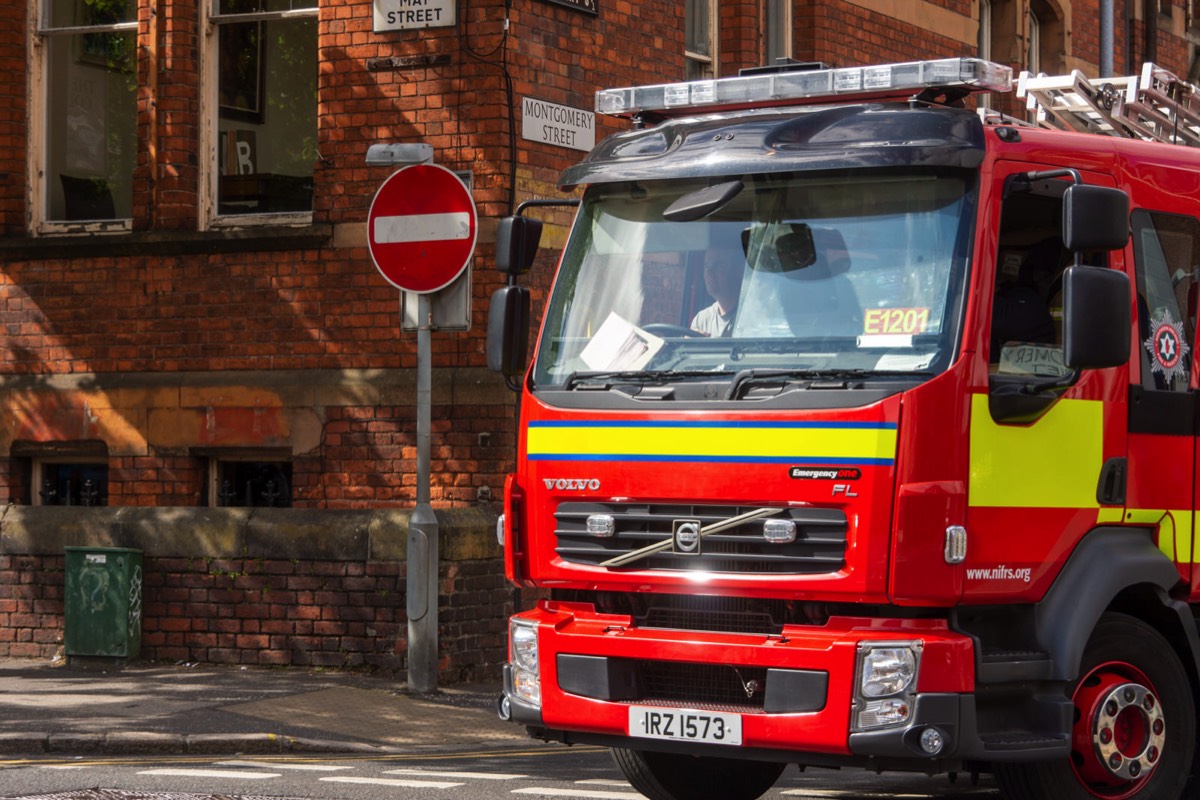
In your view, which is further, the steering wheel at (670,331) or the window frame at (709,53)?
the window frame at (709,53)

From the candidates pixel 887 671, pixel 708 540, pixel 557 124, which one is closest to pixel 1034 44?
pixel 557 124

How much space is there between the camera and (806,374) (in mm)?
7211

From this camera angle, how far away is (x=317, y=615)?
13.6 metres

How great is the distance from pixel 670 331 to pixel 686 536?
0.83 m

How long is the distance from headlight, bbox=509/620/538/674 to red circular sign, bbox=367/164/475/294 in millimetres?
5034

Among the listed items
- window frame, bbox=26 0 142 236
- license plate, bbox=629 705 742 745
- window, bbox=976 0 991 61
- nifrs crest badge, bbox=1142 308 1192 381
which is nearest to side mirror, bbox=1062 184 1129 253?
nifrs crest badge, bbox=1142 308 1192 381

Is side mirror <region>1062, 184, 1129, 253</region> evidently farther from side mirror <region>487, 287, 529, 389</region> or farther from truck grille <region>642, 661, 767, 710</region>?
side mirror <region>487, 287, 529, 389</region>

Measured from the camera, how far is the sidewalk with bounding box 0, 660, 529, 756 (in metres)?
10.8

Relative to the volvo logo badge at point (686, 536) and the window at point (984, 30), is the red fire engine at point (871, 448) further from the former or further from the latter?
the window at point (984, 30)

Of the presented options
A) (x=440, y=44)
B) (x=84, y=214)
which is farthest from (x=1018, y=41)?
(x=84, y=214)

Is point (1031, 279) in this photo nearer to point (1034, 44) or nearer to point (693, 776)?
point (693, 776)

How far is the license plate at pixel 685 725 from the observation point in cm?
716

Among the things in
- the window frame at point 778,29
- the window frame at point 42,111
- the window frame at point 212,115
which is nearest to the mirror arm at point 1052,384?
the window frame at point 212,115

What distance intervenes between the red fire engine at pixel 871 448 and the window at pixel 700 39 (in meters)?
8.29
